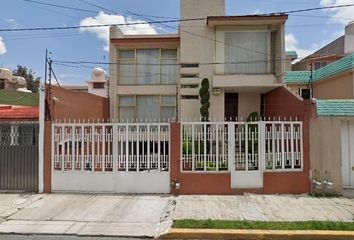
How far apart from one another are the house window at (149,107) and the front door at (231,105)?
108 inches

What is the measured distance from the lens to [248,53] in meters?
16.4

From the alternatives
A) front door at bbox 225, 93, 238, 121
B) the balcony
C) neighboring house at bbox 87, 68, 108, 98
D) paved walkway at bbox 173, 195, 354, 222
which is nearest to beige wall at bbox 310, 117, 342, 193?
paved walkway at bbox 173, 195, 354, 222

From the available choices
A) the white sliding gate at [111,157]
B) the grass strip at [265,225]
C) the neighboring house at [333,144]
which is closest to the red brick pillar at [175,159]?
the white sliding gate at [111,157]

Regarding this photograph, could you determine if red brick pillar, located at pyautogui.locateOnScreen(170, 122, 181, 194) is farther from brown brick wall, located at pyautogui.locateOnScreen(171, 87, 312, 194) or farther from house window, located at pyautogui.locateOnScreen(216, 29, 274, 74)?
Answer: house window, located at pyautogui.locateOnScreen(216, 29, 274, 74)

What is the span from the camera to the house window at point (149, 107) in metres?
18.0

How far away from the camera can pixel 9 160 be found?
961cm

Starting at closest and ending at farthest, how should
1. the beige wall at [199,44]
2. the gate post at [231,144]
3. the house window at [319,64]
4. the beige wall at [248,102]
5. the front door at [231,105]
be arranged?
the gate post at [231,144] < the beige wall at [199,44] < the beige wall at [248,102] < the front door at [231,105] < the house window at [319,64]

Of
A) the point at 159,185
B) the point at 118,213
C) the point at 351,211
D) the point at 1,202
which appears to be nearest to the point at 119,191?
the point at 159,185

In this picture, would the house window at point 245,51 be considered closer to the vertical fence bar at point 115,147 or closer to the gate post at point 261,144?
the gate post at point 261,144

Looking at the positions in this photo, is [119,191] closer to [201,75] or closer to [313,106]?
[313,106]

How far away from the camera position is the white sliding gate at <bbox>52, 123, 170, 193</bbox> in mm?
9336

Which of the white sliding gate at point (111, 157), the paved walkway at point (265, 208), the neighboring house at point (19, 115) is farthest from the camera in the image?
the neighboring house at point (19, 115)

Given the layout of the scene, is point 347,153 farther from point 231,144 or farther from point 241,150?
point 231,144

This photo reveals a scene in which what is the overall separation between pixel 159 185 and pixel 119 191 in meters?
1.12
